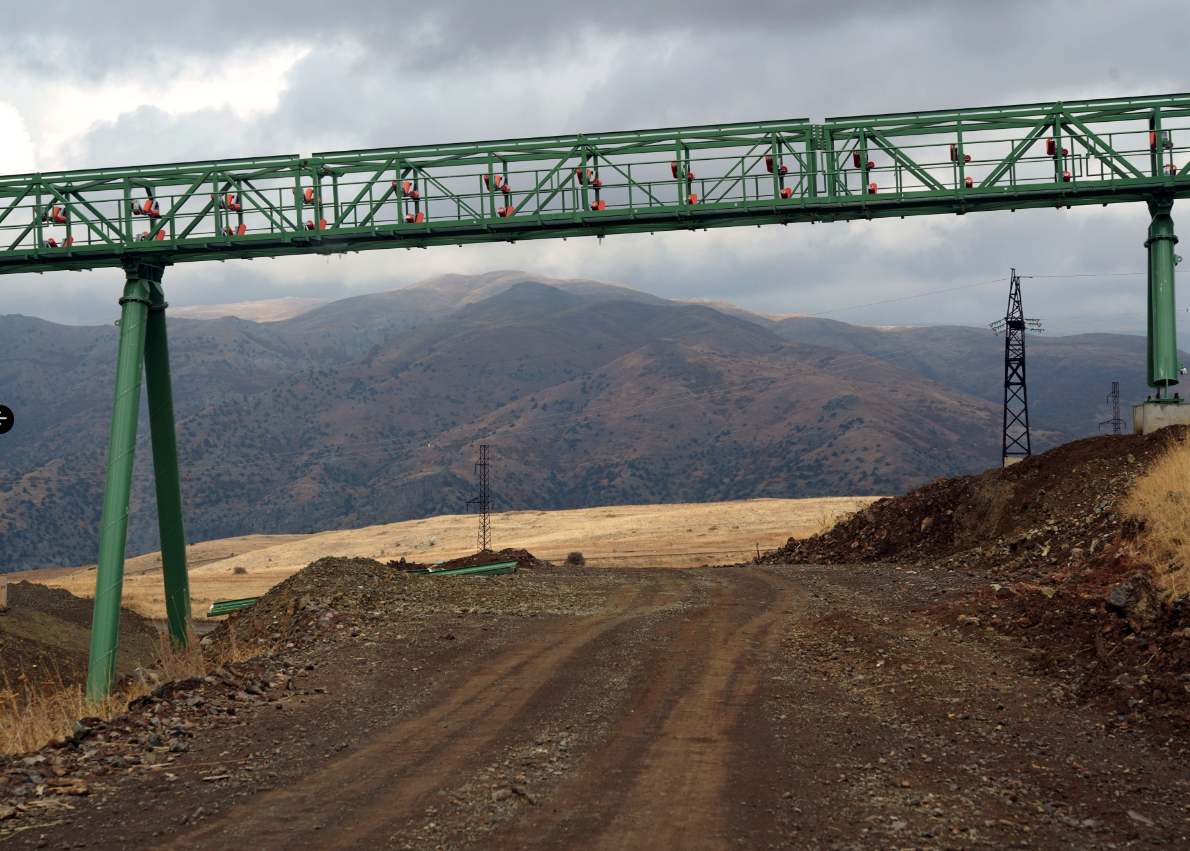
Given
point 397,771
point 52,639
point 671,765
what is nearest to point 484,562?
point 52,639

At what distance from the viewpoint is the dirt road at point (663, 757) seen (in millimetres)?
7547

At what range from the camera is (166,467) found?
72.1 ft

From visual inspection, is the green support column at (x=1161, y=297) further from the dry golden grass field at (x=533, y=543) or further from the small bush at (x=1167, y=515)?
the dry golden grass field at (x=533, y=543)

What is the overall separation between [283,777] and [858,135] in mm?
19529

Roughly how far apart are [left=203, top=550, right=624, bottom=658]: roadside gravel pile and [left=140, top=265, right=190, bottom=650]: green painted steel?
80.4 inches

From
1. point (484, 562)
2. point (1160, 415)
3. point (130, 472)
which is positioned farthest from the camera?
point (484, 562)

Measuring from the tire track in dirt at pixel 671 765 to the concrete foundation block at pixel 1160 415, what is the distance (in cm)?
1594

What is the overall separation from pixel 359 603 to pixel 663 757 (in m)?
10.6

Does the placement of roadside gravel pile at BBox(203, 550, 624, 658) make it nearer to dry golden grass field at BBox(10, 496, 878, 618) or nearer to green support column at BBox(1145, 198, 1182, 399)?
green support column at BBox(1145, 198, 1182, 399)

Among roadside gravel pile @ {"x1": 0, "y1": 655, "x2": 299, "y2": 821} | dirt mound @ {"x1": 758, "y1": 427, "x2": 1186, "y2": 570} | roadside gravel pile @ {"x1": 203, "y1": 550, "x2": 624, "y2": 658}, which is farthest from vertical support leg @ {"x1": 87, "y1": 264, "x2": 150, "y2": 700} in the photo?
dirt mound @ {"x1": 758, "y1": 427, "x2": 1186, "y2": 570}

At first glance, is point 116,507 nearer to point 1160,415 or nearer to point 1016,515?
point 1016,515

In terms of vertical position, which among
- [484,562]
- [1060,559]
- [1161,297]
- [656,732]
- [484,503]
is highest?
[1161,297]

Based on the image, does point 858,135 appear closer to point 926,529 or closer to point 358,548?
point 926,529

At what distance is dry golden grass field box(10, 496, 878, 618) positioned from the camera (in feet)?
197
